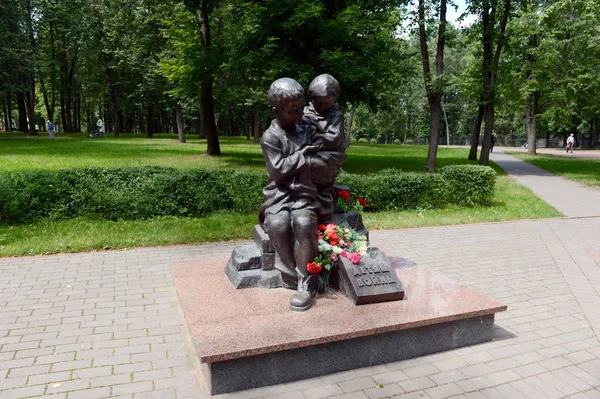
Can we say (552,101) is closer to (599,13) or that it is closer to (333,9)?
(599,13)

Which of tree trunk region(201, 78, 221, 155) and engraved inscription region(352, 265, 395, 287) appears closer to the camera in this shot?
engraved inscription region(352, 265, 395, 287)

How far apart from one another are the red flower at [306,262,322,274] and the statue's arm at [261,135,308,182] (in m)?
0.99

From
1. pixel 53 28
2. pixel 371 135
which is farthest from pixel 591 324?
pixel 371 135

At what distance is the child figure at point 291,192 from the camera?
4629 millimetres

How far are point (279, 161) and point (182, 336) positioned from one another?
207 centimetres

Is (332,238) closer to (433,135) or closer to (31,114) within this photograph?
(433,135)

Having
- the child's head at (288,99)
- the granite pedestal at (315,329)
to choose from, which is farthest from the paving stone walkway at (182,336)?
the child's head at (288,99)

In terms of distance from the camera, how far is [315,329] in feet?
12.9

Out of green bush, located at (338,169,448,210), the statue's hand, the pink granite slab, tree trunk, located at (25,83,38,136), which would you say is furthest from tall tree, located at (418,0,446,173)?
tree trunk, located at (25,83,38,136)

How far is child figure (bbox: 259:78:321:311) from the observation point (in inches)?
182

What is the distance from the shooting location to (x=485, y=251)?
27.0 feet

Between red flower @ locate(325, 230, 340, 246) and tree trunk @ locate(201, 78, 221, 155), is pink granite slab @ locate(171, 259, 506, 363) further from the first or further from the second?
tree trunk @ locate(201, 78, 221, 155)

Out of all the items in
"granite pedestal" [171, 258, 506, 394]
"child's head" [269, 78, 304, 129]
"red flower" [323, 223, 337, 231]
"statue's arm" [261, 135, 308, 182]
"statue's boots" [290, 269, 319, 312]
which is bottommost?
"granite pedestal" [171, 258, 506, 394]

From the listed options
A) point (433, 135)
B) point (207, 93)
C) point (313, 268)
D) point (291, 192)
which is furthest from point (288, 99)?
point (207, 93)
